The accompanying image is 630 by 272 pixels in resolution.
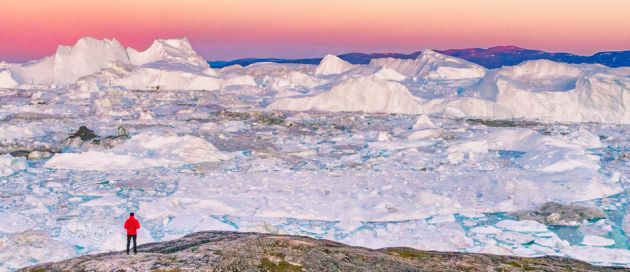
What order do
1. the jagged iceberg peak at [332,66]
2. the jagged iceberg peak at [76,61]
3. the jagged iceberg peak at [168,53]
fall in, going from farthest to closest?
the jagged iceberg peak at [168,53] < the jagged iceberg peak at [76,61] < the jagged iceberg peak at [332,66]

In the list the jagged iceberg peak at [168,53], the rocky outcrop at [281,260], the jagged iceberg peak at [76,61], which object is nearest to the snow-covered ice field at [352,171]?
the rocky outcrop at [281,260]

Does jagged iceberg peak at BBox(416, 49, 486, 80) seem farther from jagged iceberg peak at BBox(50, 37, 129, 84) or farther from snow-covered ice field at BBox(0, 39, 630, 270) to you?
jagged iceberg peak at BBox(50, 37, 129, 84)

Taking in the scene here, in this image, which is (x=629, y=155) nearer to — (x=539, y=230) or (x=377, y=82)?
(x=539, y=230)

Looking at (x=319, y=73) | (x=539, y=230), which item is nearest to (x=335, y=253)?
(x=539, y=230)

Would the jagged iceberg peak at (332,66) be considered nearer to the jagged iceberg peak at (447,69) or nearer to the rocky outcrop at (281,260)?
the jagged iceberg peak at (447,69)

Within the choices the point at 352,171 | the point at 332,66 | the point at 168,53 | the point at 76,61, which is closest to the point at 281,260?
the point at 352,171

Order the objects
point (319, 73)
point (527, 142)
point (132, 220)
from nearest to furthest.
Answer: point (132, 220), point (527, 142), point (319, 73)

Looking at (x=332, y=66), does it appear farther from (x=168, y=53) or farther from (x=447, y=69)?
(x=168, y=53)
